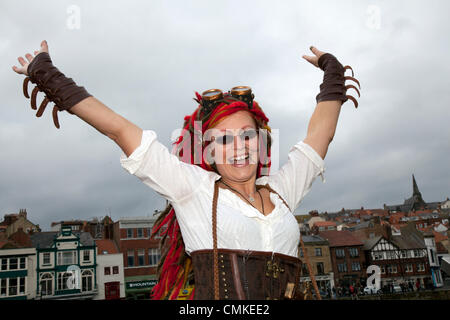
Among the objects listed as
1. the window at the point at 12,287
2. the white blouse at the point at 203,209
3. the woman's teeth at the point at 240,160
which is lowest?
the window at the point at 12,287

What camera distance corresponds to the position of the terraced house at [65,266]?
28.5 metres

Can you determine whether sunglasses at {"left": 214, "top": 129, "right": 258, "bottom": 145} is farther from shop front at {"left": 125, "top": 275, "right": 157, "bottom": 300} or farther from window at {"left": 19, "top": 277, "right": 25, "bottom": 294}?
window at {"left": 19, "top": 277, "right": 25, "bottom": 294}

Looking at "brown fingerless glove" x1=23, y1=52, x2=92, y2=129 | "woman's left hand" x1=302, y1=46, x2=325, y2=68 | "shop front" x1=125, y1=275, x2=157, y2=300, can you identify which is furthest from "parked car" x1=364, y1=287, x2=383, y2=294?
"brown fingerless glove" x1=23, y1=52, x2=92, y2=129

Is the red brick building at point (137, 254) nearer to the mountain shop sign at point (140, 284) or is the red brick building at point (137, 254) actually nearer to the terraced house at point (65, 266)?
the mountain shop sign at point (140, 284)

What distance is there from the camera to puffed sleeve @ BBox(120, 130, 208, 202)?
2.18 metres

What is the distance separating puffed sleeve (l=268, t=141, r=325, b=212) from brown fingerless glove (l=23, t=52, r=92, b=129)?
5.09ft

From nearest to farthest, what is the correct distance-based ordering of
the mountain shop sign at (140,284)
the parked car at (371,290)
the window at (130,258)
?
the mountain shop sign at (140,284) < the window at (130,258) < the parked car at (371,290)

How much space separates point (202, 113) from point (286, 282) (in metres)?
1.32

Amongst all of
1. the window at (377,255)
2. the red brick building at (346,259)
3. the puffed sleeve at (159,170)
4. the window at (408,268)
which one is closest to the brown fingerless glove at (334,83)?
the puffed sleeve at (159,170)

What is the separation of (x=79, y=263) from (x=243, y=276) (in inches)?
1220

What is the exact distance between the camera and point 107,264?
30.5 metres

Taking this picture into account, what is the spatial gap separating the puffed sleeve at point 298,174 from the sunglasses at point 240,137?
44 centimetres
